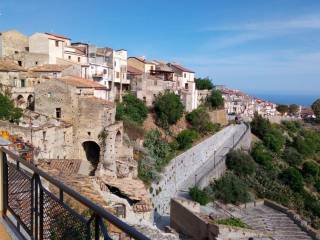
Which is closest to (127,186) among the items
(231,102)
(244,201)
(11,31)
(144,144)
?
(144,144)

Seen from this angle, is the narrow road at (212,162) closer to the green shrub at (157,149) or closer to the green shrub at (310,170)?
the green shrub at (157,149)

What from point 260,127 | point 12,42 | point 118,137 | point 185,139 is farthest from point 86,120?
point 260,127

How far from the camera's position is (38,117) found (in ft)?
88.9

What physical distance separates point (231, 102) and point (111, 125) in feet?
231

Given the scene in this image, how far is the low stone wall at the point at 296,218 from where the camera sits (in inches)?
1249

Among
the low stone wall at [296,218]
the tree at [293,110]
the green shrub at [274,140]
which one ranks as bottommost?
the low stone wall at [296,218]

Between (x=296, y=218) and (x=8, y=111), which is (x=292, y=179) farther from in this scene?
(x=8, y=111)

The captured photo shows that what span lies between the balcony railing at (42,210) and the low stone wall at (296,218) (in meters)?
30.2

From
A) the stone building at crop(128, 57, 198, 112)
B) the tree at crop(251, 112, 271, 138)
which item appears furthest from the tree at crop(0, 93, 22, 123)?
the tree at crop(251, 112, 271, 138)

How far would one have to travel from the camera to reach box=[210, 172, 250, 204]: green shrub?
116 ft

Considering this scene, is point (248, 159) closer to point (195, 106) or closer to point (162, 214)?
point (195, 106)

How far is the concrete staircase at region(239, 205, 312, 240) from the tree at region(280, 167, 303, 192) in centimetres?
943

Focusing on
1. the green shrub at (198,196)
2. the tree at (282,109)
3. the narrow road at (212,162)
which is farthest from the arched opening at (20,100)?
the tree at (282,109)

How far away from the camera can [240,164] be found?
43.7 metres
